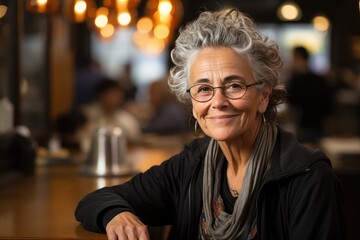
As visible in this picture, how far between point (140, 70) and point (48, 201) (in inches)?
416

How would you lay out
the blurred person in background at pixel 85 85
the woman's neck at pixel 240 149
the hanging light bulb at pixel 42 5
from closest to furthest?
the woman's neck at pixel 240 149
the hanging light bulb at pixel 42 5
the blurred person in background at pixel 85 85

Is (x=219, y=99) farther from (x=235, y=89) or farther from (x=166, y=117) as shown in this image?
(x=166, y=117)

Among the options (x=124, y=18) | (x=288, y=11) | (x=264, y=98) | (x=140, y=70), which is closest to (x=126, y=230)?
(x=264, y=98)

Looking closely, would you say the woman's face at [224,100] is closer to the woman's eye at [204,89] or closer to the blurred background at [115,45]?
the woman's eye at [204,89]

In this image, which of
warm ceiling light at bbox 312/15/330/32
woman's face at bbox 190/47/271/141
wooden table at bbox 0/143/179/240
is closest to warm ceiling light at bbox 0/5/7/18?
wooden table at bbox 0/143/179/240

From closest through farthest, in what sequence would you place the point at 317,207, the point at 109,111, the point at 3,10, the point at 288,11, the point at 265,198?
the point at 317,207 → the point at 265,198 → the point at 3,10 → the point at 109,111 → the point at 288,11

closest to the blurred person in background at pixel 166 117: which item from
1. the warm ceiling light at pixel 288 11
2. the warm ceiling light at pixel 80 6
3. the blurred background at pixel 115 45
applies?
the blurred background at pixel 115 45

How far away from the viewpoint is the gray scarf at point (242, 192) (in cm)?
202

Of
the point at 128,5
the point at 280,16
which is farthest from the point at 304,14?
the point at 128,5

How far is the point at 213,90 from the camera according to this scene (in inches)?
80.9

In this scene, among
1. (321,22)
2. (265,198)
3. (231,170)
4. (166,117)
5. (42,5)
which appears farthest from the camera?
(321,22)

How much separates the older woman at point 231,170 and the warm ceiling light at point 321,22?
32.3 feet

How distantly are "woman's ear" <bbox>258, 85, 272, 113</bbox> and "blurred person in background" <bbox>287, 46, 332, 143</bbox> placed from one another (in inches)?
174

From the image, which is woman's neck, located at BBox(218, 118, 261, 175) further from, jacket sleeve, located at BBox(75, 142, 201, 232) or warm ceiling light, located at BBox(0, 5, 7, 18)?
warm ceiling light, located at BBox(0, 5, 7, 18)
